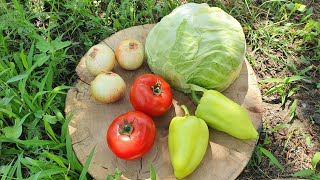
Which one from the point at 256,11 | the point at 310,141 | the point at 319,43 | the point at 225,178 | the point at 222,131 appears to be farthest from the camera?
the point at 256,11

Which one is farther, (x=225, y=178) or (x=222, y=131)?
(x=222, y=131)

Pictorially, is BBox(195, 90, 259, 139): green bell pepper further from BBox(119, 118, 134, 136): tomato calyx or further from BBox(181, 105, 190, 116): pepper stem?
BBox(119, 118, 134, 136): tomato calyx

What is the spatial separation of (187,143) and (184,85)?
50 centimetres

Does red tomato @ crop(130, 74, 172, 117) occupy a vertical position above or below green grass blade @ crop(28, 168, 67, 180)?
above

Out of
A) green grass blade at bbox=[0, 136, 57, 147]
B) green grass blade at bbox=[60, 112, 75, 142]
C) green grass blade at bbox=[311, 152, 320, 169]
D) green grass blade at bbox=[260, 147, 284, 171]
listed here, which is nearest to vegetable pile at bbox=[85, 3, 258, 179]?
green grass blade at bbox=[60, 112, 75, 142]

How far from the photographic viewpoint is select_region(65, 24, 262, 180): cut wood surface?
261cm

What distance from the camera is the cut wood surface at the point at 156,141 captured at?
2.61 m

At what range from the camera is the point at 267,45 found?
11.9 feet

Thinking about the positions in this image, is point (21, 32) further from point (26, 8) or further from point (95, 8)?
point (95, 8)

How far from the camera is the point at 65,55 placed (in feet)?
10.6

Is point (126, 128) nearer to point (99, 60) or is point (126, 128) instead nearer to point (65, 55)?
point (99, 60)

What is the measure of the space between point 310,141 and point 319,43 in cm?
98

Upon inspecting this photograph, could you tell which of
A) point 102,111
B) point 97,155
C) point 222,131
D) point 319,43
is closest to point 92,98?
point 102,111

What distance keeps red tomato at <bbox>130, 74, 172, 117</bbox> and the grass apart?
0.54 meters
